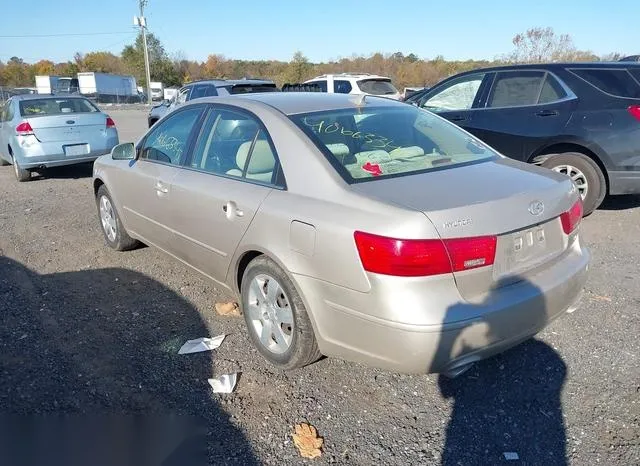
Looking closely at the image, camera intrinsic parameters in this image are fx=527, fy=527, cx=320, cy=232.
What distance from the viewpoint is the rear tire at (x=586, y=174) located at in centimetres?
585

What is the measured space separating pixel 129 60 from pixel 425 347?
7833 cm

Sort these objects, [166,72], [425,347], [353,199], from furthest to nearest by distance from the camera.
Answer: [166,72], [353,199], [425,347]

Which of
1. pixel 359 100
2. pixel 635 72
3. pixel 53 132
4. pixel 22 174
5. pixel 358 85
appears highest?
pixel 358 85

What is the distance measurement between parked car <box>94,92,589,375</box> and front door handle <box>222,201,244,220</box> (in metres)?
0.01

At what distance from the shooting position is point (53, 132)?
9.12 m

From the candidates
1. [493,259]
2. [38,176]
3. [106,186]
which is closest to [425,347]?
[493,259]

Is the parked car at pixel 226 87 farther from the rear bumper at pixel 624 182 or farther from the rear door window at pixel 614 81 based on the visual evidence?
the rear bumper at pixel 624 182

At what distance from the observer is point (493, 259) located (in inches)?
98.0

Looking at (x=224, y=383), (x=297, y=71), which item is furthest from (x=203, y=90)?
(x=297, y=71)

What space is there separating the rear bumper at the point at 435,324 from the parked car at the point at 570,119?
352cm

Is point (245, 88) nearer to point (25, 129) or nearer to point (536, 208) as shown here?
point (25, 129)

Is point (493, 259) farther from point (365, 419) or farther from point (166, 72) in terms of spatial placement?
point (166, 72)

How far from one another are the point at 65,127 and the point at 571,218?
28.5 feet

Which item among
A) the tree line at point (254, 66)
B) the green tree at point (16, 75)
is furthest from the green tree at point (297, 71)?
the green tree at point (16, 75)
